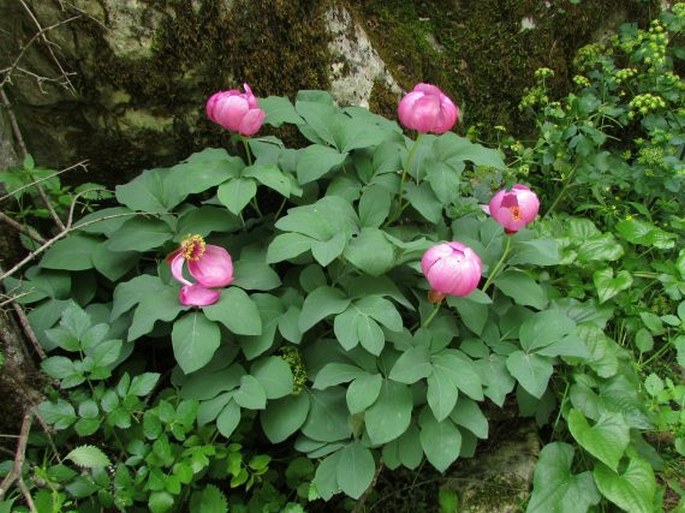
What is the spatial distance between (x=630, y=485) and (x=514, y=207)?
820mm

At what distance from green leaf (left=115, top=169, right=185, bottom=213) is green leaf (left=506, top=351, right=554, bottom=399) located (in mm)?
1040

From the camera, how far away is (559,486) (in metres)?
1.66

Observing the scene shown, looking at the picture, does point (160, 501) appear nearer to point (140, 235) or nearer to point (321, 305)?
point (321, 305)

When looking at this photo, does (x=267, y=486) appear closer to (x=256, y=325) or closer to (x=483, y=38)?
(x=256, y=325)

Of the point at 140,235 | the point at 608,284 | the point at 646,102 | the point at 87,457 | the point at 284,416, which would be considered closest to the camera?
the point at 87,457

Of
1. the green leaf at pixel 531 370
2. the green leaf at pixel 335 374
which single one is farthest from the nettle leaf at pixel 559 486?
the green leaf at pixel 335 374

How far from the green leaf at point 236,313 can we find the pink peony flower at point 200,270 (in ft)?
0.10

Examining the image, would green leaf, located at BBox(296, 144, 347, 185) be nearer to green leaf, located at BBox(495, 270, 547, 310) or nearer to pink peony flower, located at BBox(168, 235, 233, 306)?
pink peony flower, located at BBox(168, 235, 233, 306)

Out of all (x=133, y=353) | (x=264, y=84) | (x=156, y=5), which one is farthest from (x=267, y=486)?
(x=156, y=5)

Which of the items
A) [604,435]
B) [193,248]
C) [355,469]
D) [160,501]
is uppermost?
[193,248]

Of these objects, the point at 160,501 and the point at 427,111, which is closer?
the point at 160,501

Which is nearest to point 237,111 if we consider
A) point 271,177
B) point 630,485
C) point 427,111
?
point 271,177

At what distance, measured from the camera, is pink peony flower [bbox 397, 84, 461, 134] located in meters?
1.56

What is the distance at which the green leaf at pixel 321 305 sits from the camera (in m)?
1.51
